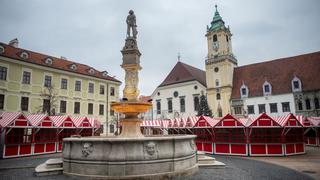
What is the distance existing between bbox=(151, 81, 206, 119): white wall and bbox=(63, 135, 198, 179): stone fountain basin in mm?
37495

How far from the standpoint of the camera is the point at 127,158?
7906 millimetres

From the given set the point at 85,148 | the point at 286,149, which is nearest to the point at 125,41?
the point at 85,148

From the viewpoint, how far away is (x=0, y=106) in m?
26.8

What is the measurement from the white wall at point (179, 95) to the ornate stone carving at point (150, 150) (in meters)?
37.9

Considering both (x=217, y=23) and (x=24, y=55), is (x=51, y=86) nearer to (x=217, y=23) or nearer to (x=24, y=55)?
(x=24, y=55)

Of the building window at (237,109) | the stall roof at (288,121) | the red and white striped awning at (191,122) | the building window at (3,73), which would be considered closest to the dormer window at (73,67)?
the building window at (3,73)

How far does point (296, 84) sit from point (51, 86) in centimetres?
3644

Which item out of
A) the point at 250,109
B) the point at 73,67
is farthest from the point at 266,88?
the point at 73,67

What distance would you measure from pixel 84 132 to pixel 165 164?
18.9 metres

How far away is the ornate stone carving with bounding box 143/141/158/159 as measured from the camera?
809 cm

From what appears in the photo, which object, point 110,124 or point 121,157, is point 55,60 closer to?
point 110,124

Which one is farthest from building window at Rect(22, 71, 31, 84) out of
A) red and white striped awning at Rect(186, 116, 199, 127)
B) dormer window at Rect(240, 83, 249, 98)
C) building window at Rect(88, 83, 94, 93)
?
dormer window at Rect(240, 83, 249, 98)

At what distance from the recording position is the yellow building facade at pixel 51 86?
28016 mm

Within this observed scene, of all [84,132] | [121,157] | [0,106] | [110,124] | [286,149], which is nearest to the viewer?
[121,157]
